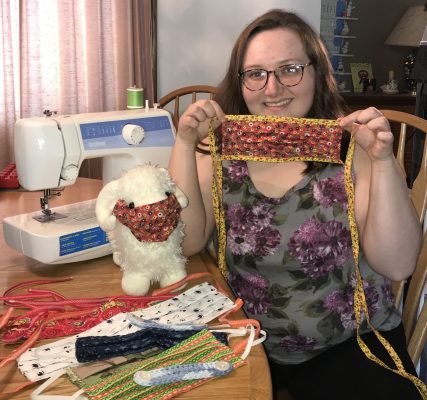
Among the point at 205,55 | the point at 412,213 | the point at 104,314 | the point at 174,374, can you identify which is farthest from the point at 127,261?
the point at 205,55

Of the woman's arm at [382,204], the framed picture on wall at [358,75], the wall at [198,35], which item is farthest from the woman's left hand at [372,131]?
the framed picture on wall at [358,75]

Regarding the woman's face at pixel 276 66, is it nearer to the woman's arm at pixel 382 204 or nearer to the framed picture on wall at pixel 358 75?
the woman's arm at pixel 382 204

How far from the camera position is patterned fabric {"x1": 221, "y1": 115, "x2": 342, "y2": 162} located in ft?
4.33

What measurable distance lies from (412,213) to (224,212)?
19.6 inches

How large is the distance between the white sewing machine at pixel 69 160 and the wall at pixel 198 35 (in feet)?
6.65

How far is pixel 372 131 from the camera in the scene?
123 centimetres

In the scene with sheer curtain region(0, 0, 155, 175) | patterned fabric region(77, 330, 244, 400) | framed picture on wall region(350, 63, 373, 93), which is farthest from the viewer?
framed picture on wall region(350, 63, 373, 93)

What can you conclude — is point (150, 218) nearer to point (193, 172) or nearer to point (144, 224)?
point (144, 224)

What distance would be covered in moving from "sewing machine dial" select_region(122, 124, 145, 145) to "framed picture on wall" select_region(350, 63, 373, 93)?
11.1ft

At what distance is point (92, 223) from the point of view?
4.77 ft

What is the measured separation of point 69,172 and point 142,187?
36cm

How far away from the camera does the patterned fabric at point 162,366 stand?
2.74 ft

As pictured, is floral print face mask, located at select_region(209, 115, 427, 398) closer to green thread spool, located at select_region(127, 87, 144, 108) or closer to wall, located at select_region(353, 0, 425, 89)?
green thread spool, located at select_region(127, 87, 144, 108)

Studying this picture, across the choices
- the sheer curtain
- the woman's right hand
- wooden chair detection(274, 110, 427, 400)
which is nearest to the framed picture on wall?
the sheer curtain
